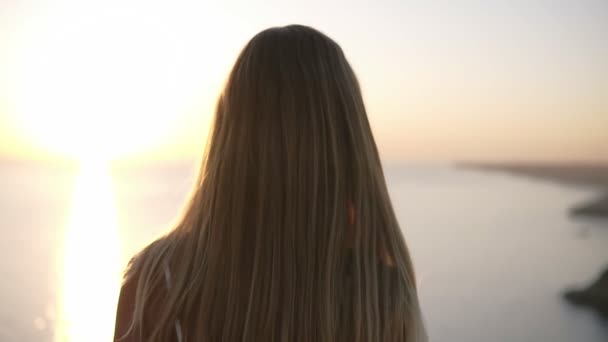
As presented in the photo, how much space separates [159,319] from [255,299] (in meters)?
0.10

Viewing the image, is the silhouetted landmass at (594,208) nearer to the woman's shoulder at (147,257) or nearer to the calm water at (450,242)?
the calm water at (450,242)

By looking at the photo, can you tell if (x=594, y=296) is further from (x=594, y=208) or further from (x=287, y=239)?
(x=287, y=239)

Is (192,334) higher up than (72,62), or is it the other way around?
(72,62)

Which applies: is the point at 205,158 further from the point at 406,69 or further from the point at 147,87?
the point at 406,69

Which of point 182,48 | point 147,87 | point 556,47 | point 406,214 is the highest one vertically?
point 556,47

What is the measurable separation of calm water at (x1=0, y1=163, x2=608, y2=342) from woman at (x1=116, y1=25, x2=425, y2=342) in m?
1.24

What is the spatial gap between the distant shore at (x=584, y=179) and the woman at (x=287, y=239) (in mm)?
3766

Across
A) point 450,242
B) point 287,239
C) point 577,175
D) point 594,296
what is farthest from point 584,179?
point 287,239

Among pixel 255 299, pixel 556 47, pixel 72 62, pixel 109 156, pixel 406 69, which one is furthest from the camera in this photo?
pixel 556 47

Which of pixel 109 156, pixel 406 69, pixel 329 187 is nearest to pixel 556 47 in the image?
pixel 406 69

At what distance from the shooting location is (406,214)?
3.59m

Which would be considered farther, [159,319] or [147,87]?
[147,87]

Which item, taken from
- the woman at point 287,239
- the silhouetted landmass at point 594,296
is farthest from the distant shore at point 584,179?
the woman at point 287,239

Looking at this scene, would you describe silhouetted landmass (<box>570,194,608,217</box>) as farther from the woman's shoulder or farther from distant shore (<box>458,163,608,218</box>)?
the woman's shoulder
